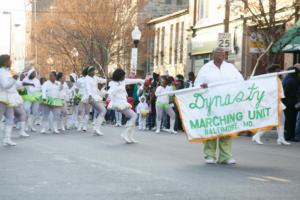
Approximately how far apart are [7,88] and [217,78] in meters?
5.20

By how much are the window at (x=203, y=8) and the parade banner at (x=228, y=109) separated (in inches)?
1197

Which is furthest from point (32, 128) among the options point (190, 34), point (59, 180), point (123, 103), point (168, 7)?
point (168, 7)

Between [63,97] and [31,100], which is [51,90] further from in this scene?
[31,100]

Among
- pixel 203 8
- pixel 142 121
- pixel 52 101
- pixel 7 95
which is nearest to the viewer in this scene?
pixel 7 95

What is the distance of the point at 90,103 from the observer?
20.8m

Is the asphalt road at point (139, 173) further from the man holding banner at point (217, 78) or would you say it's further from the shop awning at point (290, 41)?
the shop awning at point (290, 41)

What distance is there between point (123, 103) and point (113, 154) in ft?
13.1

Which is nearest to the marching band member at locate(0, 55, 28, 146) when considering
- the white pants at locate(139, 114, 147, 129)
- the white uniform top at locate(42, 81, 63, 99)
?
the white uniform top at locate(42, 81, 63, 99)

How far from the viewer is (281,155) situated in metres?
14.2

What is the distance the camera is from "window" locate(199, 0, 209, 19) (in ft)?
140

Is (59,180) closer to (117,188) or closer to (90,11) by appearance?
(117,188)

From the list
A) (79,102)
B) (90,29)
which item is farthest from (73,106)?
(90,29)

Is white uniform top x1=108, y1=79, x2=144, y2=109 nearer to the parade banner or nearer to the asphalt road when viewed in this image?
the asphalt road

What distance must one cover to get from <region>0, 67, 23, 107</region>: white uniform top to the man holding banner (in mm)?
4842
